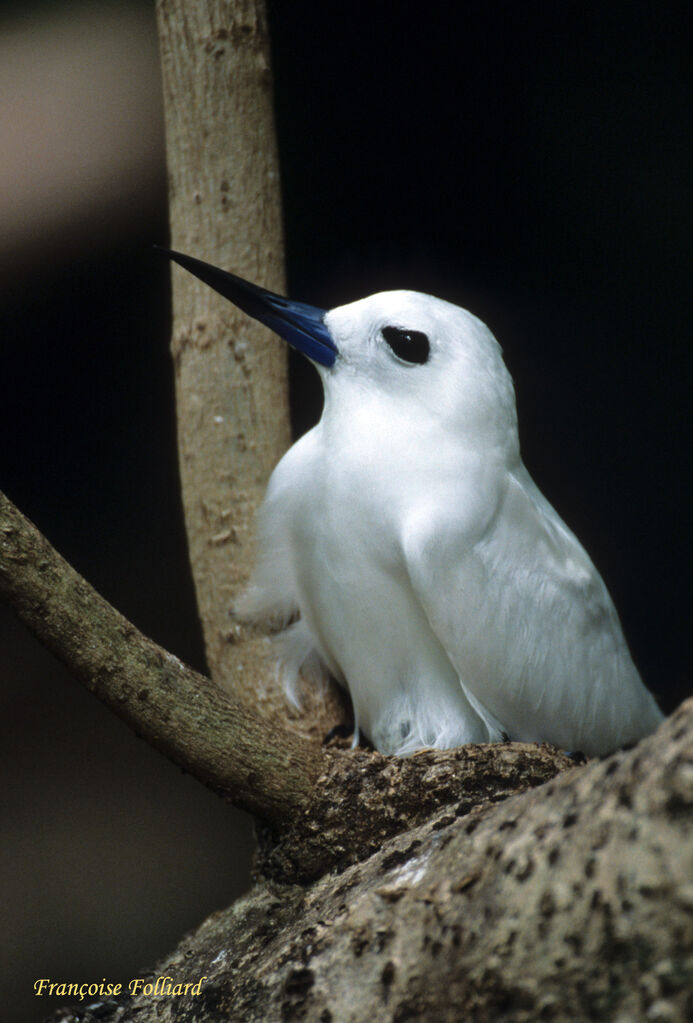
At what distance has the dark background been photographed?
3.60 meters

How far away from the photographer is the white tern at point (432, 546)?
244 centimetres

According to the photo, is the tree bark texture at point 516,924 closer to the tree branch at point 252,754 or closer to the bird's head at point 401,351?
the tree branch at point 252,754

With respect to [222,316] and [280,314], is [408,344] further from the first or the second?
[222,316]

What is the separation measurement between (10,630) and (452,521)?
2615 millimetres

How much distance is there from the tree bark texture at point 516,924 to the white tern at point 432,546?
611 mm

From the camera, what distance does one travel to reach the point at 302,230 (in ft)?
13.2

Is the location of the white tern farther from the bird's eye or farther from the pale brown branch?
the pale brown branch

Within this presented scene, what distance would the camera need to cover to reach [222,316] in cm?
296

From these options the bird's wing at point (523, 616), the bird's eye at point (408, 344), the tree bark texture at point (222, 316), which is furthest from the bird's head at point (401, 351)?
the tree bark texture at point (222, 316)

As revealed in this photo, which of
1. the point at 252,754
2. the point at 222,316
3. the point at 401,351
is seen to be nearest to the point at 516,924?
the point at 252,754

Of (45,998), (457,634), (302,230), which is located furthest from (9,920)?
(302,230)

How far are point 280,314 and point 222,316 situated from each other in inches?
17.3

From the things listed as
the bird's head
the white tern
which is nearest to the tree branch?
the white tern

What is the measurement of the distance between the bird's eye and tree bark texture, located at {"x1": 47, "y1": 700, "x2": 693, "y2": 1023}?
3.76 feet
